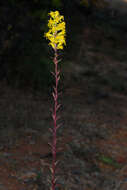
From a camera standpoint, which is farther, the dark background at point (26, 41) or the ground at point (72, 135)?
the dark background at point (26, 41)

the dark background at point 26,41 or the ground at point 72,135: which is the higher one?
the dark background at point 26,41

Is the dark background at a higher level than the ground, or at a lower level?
higher

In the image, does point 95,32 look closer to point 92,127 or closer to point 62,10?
point 62,10

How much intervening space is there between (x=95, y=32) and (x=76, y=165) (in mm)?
10025

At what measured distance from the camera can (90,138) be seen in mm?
5227

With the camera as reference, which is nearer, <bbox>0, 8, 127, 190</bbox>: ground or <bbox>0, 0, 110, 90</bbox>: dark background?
<bbox>0, 8, 127, 190</bbox>: ground

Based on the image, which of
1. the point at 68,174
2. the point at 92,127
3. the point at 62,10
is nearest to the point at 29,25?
the point at 62,10

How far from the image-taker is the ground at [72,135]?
3791mm

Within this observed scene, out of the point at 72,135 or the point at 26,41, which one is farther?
the point at 26,41

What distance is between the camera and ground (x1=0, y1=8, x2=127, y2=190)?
379cm

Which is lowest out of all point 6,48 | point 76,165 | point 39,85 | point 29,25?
point 76,165

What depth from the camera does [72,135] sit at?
5.17 m

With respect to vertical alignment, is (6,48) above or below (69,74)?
above

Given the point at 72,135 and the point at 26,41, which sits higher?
the point at 26,41
